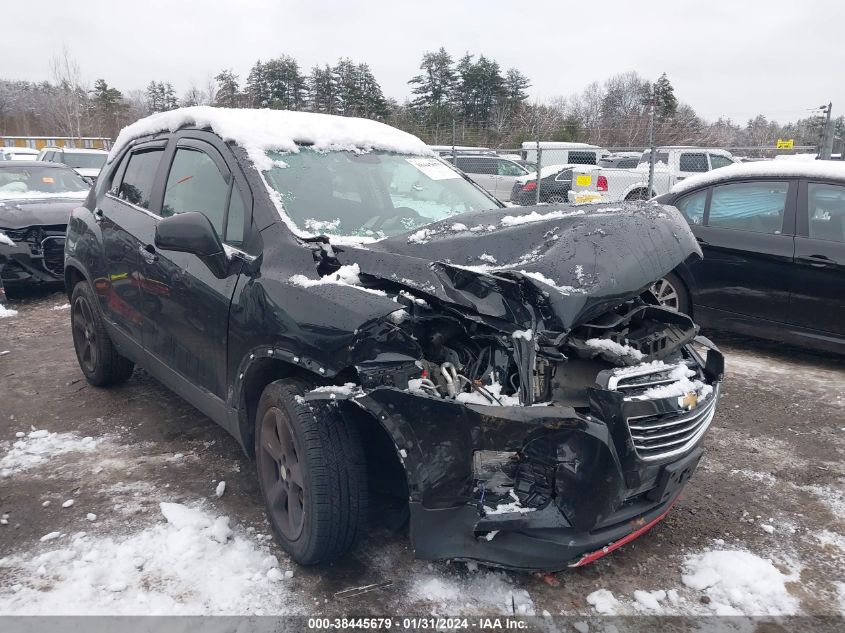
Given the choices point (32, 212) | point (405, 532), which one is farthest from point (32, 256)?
point (405, 532)

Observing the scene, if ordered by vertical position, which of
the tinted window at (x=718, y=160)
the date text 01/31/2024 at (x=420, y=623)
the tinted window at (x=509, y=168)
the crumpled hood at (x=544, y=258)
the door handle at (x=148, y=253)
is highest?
the tinted window at (x=718, y=160)

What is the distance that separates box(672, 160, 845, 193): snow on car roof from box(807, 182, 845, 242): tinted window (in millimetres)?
109

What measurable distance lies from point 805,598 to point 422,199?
2.63 meters

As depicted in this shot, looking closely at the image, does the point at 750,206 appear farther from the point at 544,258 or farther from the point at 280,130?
the point at 280,130

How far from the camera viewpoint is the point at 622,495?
2154 millimetres

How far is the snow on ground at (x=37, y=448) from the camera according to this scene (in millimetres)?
3617

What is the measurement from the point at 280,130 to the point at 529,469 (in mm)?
2273

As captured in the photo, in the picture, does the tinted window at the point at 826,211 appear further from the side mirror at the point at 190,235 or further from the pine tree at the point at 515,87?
the pine tree at the point at 515,87

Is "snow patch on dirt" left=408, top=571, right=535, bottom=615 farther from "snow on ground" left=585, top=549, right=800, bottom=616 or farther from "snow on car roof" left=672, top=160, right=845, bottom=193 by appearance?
"snow on car roof" left=672, top=160, right=845, bottom=193

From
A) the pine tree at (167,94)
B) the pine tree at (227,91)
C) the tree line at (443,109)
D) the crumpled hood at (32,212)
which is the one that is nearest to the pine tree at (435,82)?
the tree line at (443,109)

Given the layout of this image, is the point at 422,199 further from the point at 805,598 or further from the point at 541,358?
the point at 805,598

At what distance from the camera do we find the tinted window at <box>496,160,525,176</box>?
1664 cm

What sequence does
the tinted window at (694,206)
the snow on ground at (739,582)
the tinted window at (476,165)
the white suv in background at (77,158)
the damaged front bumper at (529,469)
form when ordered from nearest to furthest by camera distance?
the damaged front bumper at (529,469) → the snow on ground at (739,582) → the tinted window at (694,206) → the tinted window at (476,165) → the white suv in background at (77,158)

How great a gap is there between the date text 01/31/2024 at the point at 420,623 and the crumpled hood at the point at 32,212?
21.5 ft
